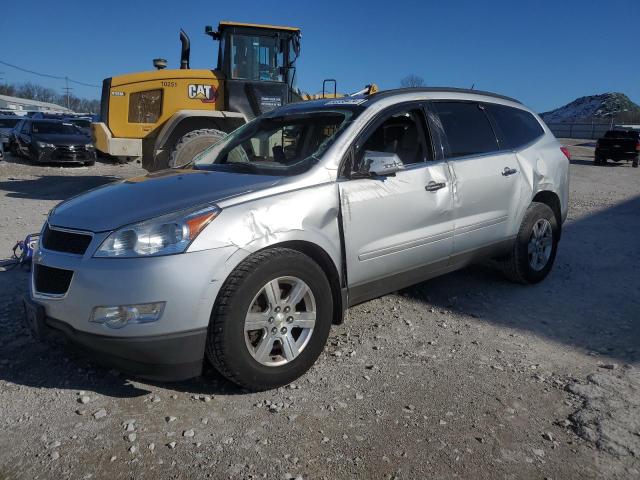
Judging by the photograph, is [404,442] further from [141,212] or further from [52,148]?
[52,148]

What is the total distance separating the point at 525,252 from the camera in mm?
4867

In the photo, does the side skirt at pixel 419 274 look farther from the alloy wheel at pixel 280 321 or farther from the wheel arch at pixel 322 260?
the alloy wheel at pixel 280 321

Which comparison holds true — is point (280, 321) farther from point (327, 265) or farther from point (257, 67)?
point (257, 67)

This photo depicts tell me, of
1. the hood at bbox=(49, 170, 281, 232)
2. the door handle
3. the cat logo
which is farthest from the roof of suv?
the cat logo

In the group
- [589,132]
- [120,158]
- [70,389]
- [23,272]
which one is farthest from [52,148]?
[589,132]

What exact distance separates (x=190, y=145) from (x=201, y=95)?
1.44 metres

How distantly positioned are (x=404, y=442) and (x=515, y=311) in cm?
226

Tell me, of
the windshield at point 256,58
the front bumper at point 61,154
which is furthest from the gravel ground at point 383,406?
the front bumper at point 61,154

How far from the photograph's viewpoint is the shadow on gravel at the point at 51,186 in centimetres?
1105

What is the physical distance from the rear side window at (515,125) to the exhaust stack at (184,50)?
761 centimetres

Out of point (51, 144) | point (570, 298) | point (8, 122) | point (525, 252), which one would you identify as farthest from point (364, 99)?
point (8, 122)

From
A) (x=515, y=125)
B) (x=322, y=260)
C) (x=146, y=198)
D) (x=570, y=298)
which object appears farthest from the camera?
(x=515, y=125)

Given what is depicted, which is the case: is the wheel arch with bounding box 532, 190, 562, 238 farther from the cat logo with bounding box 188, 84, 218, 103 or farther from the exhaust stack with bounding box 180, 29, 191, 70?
the exhaust stack with bounding box 180, 29, 191, 70

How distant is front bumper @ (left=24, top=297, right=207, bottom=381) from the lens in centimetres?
266
